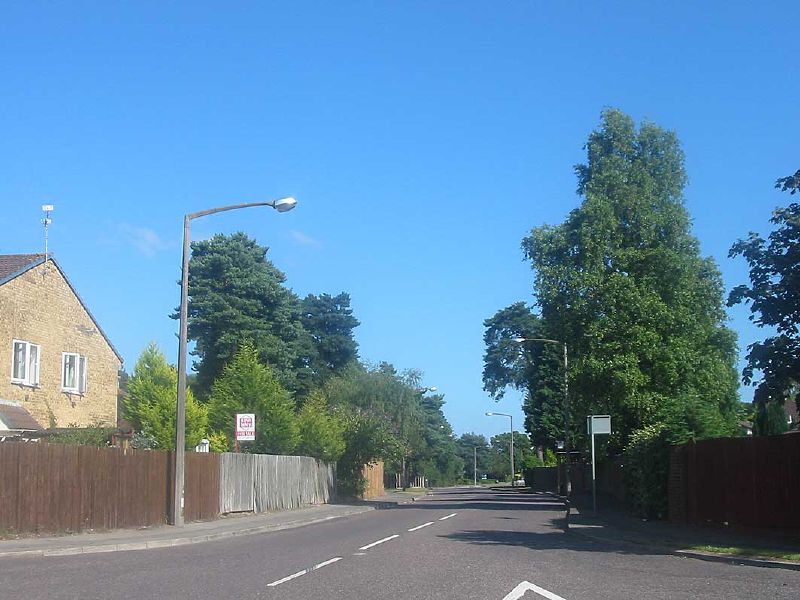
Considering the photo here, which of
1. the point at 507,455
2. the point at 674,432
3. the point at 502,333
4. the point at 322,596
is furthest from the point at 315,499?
the point at 507,455

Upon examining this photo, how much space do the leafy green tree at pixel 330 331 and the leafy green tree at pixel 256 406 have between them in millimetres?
33190

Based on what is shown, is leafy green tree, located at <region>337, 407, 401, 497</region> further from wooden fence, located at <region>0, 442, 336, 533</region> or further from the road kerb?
the road kerb

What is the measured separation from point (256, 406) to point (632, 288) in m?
16.4

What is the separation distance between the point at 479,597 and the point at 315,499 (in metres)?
33.1

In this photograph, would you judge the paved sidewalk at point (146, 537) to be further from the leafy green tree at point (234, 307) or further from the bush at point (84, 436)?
the leafy green tree at point (234, 307)

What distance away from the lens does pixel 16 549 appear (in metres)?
17.3

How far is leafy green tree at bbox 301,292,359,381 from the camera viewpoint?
75688mm

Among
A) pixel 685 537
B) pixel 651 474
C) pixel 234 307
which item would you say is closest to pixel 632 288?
pixel 651 474

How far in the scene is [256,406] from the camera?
39.3m

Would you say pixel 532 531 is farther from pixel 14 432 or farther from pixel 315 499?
pixel 315 499

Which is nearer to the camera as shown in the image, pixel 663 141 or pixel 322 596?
pixel 322 596

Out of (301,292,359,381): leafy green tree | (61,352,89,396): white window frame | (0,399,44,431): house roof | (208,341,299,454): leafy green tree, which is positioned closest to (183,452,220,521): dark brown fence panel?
(0,399,44,431): house roof

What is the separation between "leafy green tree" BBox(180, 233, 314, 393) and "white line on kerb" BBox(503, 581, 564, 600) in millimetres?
47471

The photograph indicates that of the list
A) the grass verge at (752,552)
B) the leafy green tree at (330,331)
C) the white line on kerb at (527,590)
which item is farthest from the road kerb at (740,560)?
the leafy green tree at (330,331)
